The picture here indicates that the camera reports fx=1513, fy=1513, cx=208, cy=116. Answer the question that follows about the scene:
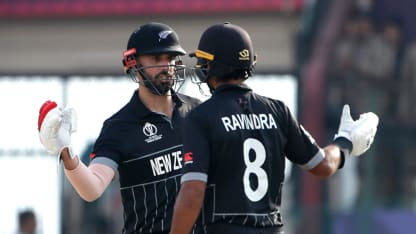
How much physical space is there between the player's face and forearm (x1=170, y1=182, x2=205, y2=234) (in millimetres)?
1192

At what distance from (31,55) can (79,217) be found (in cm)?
428

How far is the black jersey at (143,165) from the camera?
25.8ft

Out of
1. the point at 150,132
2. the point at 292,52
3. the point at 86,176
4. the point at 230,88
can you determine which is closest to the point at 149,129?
the point at 150,132

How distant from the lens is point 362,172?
15.6 meters

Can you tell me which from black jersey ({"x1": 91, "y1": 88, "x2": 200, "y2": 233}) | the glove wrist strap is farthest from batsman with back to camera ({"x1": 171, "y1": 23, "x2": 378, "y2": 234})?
black jersey ({"x1": 91, "y1": 88, "x2": 200, "y2": 233})

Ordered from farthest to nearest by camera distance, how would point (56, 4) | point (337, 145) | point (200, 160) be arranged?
point (56, 4), point (337, 145), point (200, 160)

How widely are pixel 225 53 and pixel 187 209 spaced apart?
783 millimetres

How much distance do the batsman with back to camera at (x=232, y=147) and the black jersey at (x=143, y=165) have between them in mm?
764

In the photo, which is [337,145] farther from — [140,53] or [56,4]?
[56,4]

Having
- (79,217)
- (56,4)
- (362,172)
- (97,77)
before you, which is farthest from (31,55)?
(362,172)

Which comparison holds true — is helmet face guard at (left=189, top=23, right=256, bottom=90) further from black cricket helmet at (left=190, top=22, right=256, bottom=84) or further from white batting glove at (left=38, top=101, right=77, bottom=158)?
white batting glove at (left=38, top=101, right=77, bottom=158)

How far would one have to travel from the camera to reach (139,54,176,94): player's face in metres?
8.05

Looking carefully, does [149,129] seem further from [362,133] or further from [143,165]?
[362,133]

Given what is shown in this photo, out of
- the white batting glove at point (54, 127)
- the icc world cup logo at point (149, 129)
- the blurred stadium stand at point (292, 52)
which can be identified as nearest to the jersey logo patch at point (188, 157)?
the white batting glove at point (54, 127)
